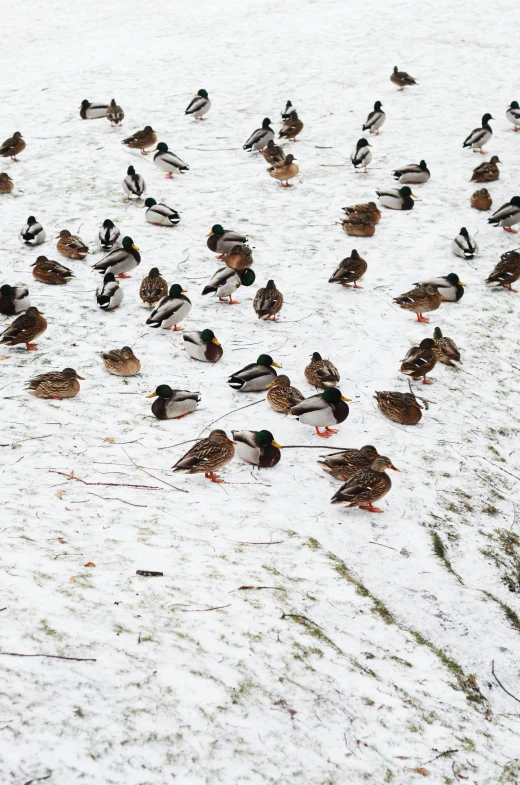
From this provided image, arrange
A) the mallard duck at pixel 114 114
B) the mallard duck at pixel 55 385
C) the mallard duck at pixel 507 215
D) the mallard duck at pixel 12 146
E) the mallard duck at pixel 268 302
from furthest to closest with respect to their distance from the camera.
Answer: the mallard duck at pixel 114 114 < the mallard duck at pixel 12 146 < the mallard duck at pixel 507 215 < the mallard duck at pixel 268 302 < the mallard duck at pixel 55 385

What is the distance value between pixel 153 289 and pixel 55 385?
109 inches

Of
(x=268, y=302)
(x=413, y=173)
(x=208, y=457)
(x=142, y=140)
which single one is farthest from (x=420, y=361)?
(x=142, y=140)

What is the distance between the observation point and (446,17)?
22.0 meters

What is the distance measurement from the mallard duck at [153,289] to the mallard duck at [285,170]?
16.2ft

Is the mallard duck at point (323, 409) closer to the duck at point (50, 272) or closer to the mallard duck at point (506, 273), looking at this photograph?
the mallard duck at point (506, 273)

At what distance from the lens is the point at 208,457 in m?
6.39

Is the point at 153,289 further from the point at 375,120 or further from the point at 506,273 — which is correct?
the point at 375,120

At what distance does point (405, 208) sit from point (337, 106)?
5866 millimetres

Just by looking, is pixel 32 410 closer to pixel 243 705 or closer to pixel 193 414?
pixel 193 414

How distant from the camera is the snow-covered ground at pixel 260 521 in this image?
3955 millimetres

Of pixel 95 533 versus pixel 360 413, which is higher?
pixel 95 533

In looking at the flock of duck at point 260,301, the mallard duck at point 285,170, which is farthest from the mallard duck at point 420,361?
the mallard duck at point 285,170

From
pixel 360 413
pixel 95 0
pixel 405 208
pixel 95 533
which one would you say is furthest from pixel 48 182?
pixel 95 0

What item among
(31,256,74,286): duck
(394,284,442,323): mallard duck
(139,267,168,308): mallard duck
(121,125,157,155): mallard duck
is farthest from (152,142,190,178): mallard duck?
(394,284,442,323): mallard duck
